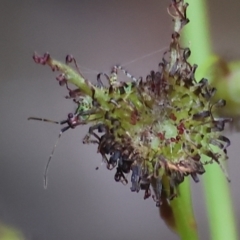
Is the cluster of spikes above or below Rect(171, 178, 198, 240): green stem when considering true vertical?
above

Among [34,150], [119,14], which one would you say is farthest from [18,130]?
[119,14]

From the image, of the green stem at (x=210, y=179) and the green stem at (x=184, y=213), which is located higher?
the green stem at (x=210, y=179)

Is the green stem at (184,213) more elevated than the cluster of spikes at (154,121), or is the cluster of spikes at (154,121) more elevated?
the cluster of spikes at (154,121)
